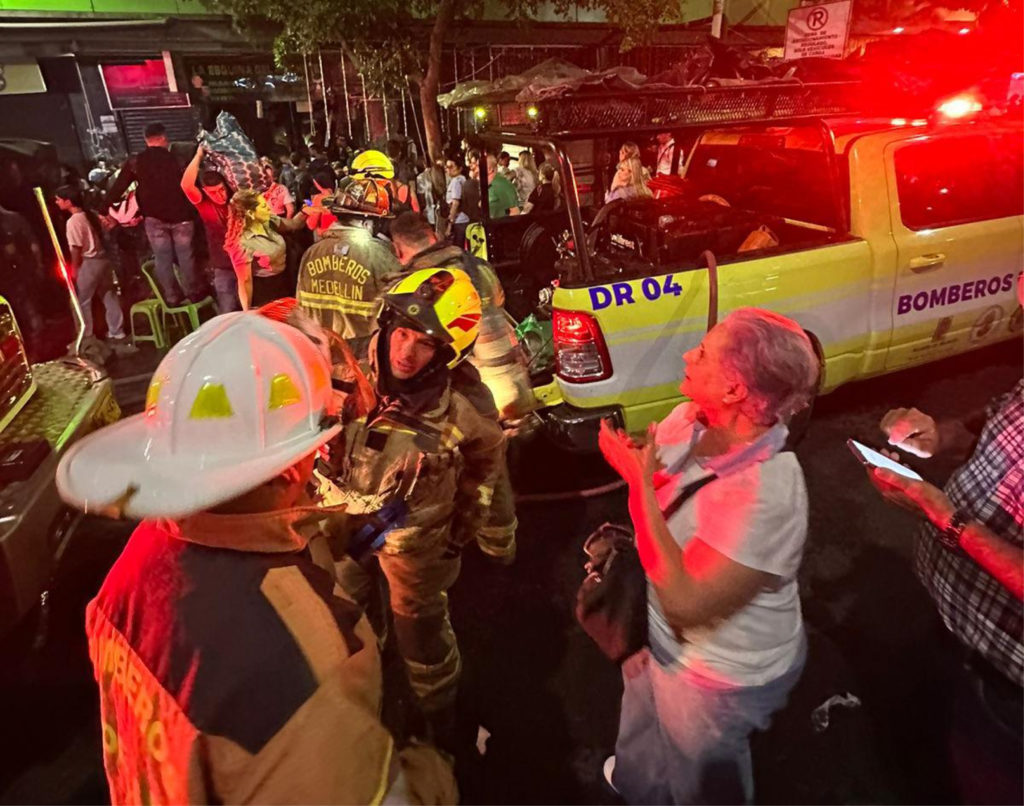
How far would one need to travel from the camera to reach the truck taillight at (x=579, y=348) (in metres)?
3.70

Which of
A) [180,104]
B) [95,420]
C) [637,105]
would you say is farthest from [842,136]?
[180,104]

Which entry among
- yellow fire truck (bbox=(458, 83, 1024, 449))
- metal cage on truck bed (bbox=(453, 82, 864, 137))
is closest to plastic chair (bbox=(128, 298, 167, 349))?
yellow fire truck (bbox=(458, 83, 1024, 449))

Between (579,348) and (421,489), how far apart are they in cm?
171

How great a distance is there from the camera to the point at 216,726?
1.04 m

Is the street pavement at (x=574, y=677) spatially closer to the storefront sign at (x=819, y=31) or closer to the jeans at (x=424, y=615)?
the jeans at (x=424, y=615)

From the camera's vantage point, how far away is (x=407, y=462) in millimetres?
2266

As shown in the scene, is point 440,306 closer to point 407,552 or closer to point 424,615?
point 407,552

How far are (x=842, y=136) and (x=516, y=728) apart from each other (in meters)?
3.94

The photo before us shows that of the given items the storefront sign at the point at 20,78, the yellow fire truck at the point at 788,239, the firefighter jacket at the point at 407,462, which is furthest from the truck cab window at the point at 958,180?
the storefront sign at the point at 20,78

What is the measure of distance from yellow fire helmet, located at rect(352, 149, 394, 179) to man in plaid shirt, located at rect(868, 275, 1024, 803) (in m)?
3.82

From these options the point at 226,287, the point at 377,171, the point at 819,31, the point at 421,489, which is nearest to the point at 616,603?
the point at 421,489

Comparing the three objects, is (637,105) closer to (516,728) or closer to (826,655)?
(826,655)

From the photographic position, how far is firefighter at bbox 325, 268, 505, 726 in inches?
89.4

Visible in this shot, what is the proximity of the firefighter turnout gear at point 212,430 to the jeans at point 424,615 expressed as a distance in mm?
1182
